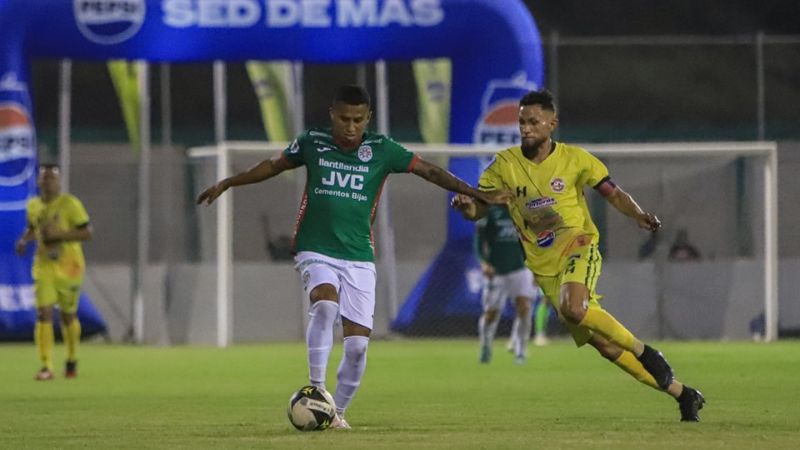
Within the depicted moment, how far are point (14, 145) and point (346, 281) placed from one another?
14.4 m

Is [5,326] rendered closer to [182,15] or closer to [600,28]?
[182,15]

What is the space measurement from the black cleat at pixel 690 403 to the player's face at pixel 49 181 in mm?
8937

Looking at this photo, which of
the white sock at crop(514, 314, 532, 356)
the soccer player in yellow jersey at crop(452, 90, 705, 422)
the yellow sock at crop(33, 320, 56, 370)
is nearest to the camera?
the soccer player in yellow jersey at crop(452, 90, 705, 422)

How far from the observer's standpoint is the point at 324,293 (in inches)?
444

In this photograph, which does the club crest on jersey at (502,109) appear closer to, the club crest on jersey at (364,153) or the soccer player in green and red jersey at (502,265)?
the soccer player in green and red jersey at (502,265)

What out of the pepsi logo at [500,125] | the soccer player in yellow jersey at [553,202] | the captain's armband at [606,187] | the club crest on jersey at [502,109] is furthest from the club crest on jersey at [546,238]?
the pepsi logo at [500,125]

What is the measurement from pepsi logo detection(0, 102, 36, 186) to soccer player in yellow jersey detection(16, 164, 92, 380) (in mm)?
5879

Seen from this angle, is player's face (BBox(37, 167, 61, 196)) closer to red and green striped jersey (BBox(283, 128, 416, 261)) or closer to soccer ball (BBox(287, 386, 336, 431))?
red and green striped jersey (BBox(283, 128, 416, 261))

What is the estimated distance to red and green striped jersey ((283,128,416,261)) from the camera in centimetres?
1148

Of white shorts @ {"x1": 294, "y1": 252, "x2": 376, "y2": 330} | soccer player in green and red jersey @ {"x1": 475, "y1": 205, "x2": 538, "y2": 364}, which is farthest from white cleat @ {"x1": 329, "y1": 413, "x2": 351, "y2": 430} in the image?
soccer player in green and red jersey @ {"x1": 475, "y1": 205, "x2": 538, "y2": 364}

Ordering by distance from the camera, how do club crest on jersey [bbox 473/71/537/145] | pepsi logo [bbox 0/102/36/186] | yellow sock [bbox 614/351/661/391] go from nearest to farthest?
yellow sock [bbox 614/351/661/391] → pepsi logo [bbox 0/102/36/186] → club crest on jersey [bbox 473/71/537/145]

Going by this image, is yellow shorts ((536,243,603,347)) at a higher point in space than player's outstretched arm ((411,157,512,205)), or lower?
lower

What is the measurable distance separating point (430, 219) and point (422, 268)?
58.6 inches

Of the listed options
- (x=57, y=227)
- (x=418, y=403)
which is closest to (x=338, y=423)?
(x=418, y=403)
